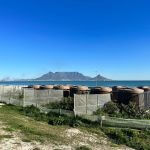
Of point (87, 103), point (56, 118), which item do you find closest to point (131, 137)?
point (56, 118)

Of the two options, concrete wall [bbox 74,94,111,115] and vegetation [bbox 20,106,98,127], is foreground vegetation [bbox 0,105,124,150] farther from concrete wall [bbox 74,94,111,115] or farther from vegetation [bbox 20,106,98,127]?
concrete wall [bbox 74,94,111,115]

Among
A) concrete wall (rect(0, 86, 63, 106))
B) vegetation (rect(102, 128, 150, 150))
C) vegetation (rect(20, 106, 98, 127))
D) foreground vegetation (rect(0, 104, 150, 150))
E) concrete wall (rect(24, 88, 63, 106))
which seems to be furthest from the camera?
concrete wall (rect(24, 88, 63, 106))

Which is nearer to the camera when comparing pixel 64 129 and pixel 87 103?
pixel 64 129

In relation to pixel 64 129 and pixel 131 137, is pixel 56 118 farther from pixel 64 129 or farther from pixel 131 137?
pixel 131 137

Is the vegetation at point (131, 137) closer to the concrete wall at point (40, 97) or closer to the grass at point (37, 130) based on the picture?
the grass at point (37, 130)

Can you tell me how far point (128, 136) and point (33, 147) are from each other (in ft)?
19.4

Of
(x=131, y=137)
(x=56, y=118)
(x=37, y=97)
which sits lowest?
(x=131, y=137)

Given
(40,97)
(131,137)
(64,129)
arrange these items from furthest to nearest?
(40,97) < (64,129) < (131,137)

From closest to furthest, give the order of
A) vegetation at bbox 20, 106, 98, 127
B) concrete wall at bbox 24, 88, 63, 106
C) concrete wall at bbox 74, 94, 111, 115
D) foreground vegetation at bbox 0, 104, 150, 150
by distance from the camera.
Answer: foreground vegetation at bbox 0, 104, 150, 150 → vegetation at bbox 20, 106, 98, 127 → concrete wall at bbox 74, 94, 111, 115 → concrete wall at bbox 24, 88, 63, 106

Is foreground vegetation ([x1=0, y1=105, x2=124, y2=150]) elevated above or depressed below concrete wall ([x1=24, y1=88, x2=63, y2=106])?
below

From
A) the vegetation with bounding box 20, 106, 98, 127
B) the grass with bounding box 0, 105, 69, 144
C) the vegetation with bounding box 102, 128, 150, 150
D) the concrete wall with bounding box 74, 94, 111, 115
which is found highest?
the concrete wall with bounding box 74, 94, 111, 115

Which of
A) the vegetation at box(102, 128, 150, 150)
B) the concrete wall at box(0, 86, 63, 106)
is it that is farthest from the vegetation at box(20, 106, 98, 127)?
the concrete wall at box(0, 86, 63, 106)

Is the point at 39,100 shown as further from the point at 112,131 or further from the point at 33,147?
the point at 33,147

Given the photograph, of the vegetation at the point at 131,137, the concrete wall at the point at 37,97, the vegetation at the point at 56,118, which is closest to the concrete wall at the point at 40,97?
the concrete wall at the point at 37,97
